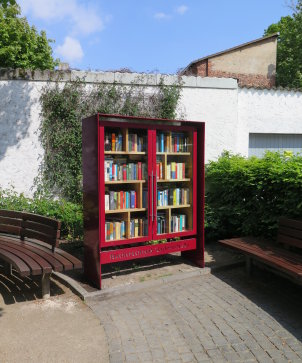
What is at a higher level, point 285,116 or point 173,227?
point 285,116

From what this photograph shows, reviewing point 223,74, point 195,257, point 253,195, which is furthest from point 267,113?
point 223,74

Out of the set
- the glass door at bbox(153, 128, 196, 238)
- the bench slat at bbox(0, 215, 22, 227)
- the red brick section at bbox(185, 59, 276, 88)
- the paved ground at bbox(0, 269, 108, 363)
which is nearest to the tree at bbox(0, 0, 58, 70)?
the red brick section at bbox(185, 59, 276, 88)

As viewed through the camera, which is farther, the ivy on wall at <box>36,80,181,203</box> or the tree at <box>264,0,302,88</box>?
the tree at <box>264,0,302,88</box>

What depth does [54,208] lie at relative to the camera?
24.8 ft

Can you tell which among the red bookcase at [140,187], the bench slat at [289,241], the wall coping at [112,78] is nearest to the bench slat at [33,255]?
the red bookcase at [140,187]

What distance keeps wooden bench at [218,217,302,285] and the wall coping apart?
16.2ft

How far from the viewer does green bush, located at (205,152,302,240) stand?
5.45 metres

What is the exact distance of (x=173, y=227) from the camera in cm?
571

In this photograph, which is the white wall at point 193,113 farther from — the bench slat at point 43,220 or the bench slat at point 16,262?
the bench slat at point 16,262

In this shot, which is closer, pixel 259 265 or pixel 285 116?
pixel 259 265

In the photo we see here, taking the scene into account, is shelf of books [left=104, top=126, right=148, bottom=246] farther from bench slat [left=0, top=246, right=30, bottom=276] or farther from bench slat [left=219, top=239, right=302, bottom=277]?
bench slat [left=219, top=239, right=302, bottom=277]

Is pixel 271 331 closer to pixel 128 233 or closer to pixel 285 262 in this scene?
pixel 285 262

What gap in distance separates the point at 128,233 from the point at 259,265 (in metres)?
2.21

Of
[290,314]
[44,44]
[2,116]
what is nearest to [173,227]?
[290,314]
